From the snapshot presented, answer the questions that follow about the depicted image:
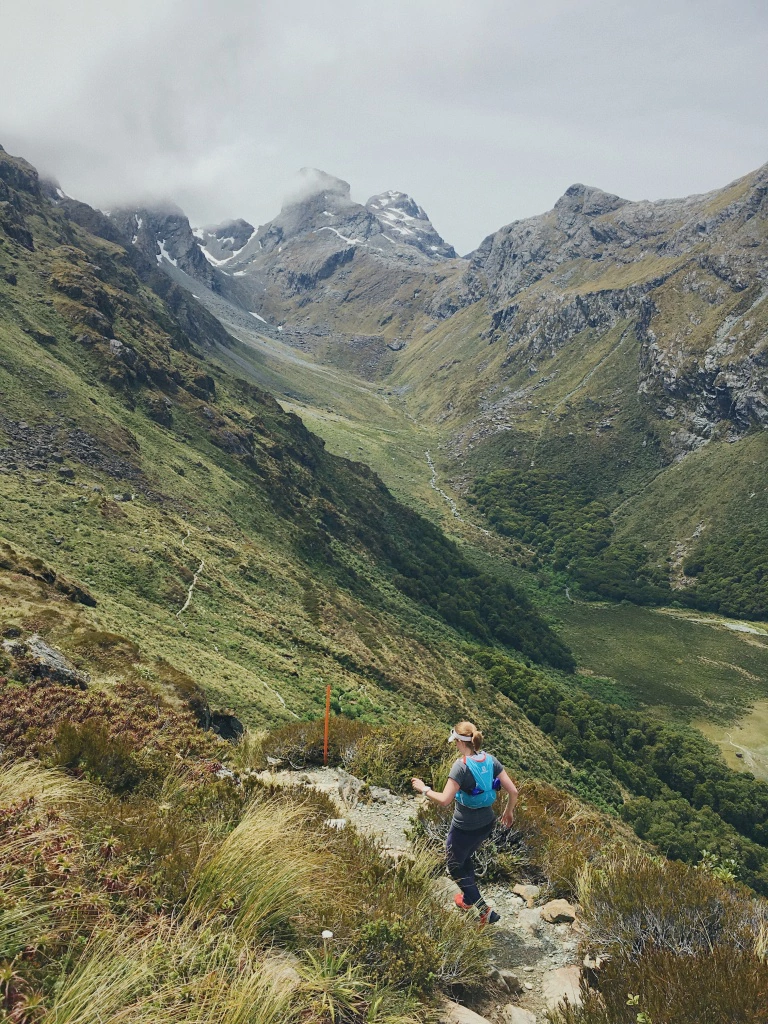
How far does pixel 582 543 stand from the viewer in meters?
172

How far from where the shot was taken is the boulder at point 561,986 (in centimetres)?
560

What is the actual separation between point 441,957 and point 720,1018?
241cm

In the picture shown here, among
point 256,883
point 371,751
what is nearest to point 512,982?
point 256,883

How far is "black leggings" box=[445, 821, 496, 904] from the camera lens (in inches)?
278

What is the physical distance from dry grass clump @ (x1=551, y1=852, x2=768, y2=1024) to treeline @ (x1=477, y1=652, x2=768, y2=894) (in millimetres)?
62987

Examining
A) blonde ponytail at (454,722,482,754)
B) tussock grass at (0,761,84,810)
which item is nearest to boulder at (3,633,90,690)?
tussock grass at (0,761,84,810)

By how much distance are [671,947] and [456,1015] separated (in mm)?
2507

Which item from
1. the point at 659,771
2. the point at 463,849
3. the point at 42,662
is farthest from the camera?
the point at 659,771

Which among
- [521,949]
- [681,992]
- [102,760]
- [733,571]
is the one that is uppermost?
[733,571]

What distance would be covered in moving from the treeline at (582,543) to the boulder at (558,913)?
15634 cm

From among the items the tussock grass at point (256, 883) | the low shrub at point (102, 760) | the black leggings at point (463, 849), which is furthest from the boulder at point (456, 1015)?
the low shrub at point (102, 760)

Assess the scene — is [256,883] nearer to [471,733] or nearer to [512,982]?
[512,982]

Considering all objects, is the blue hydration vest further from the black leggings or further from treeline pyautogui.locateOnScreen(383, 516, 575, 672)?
treeline pyautogui.locateOnScreen(383, 516, 575, 672)

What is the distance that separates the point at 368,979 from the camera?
462 cm
